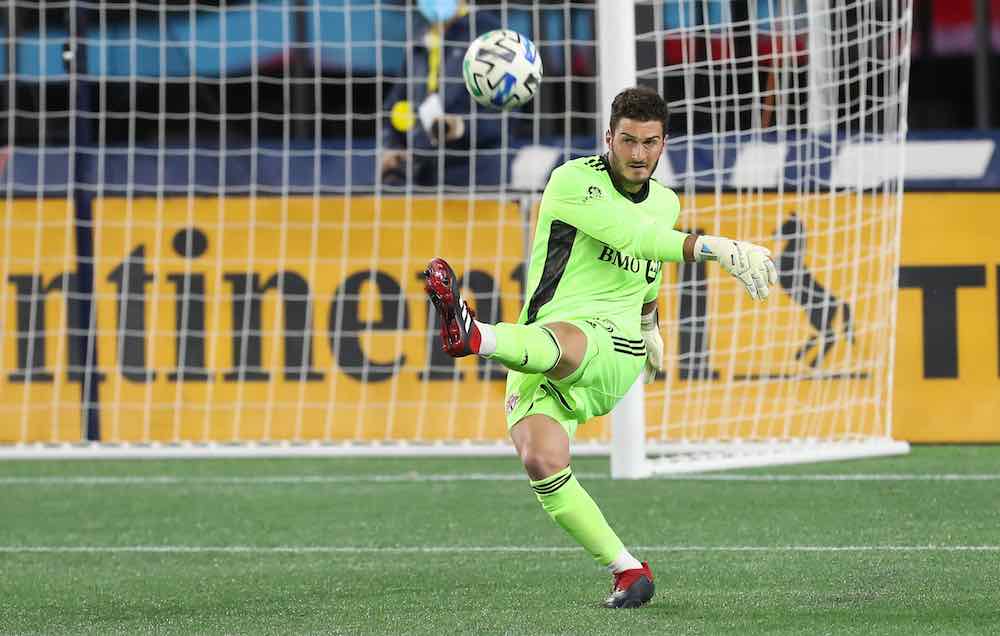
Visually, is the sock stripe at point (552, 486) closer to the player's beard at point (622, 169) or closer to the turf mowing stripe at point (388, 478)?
the player's beard at point (622, 169)

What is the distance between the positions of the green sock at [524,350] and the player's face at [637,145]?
602 mm

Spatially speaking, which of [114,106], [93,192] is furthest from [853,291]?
[114,106]

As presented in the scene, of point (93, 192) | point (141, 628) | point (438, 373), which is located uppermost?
point (93, 192)

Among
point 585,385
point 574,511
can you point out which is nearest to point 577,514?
point 574,511

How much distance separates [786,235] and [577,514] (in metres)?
5.31

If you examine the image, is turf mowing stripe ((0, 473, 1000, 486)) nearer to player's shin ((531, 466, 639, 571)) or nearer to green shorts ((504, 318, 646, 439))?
green shorts ((504, 318, 646, 439))

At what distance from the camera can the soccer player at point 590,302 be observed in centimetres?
589

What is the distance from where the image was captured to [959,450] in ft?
35.4

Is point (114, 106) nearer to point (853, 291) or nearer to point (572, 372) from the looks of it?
point (853, 291)

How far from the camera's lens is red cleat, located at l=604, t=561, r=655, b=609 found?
5.85 meters

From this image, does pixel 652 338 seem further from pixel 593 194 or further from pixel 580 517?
pixel 580 517

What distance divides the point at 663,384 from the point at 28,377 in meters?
3.77

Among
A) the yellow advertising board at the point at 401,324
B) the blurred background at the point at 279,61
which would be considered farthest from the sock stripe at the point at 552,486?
the blurred background at the point at 279,61

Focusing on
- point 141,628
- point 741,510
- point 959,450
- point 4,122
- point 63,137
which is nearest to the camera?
point 141,628
